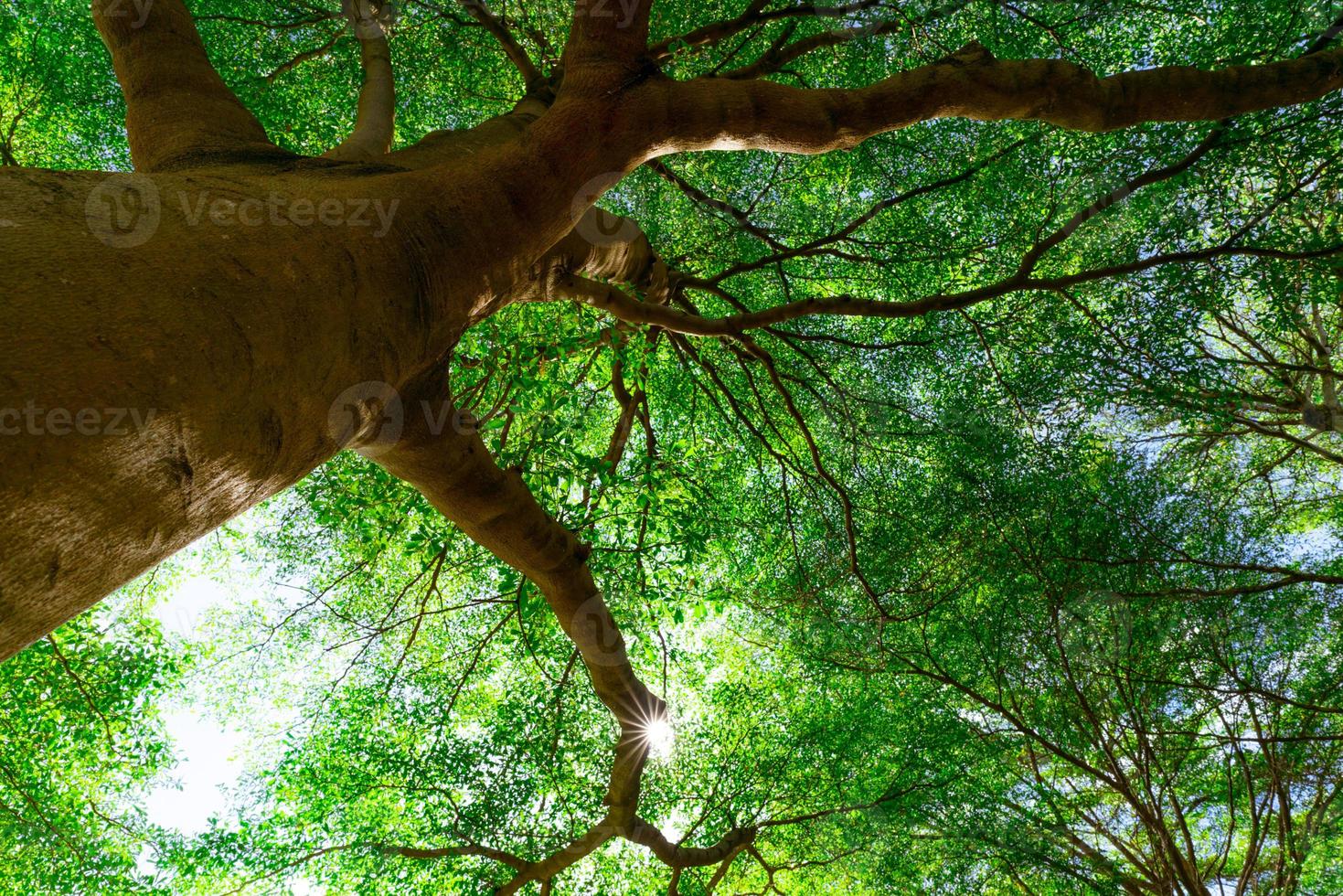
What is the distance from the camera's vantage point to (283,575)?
7.52m

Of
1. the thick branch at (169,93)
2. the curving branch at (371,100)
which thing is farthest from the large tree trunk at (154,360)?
the curving branch at (371,100)

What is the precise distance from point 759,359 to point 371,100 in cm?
366

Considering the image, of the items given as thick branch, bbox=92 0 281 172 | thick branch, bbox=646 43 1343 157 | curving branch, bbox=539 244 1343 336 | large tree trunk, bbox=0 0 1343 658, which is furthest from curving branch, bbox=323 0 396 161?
thick branch, bbox=646 43 1343 157

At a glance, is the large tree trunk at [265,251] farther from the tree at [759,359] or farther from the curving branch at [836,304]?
the curving branch at [836,304]

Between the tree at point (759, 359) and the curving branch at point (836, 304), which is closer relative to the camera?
the tree at point (759, 359)

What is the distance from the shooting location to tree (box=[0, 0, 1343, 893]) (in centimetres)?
146

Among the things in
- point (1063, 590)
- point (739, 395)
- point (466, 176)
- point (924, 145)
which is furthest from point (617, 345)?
point (1063, 590)

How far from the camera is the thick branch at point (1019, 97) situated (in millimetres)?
3158

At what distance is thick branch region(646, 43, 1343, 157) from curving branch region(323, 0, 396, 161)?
5.01 ft

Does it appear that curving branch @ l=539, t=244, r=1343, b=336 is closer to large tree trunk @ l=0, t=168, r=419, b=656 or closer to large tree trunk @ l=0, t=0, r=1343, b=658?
large tree trunk @ l=0, t=0, r=1343, b=658

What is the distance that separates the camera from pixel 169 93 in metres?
2.80

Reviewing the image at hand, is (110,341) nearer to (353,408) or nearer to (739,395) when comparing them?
(353,408)

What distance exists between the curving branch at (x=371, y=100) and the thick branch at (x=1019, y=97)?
5.01 ft

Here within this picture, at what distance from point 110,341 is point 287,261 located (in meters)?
0.55
